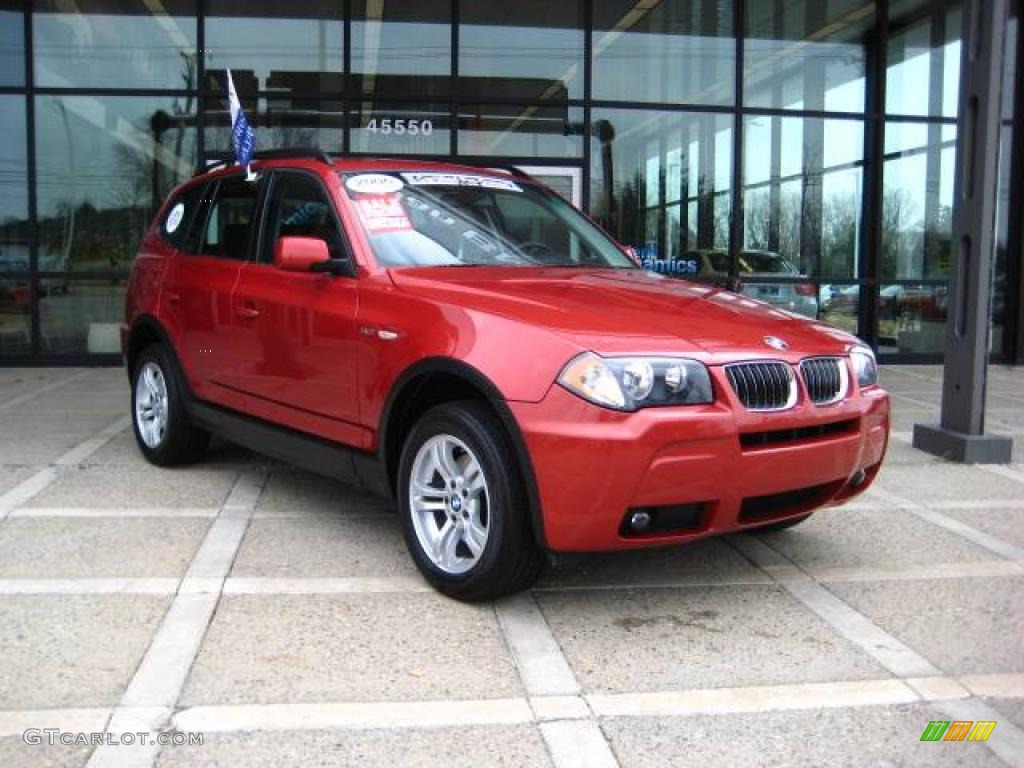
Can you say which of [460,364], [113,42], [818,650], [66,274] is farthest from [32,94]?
[818,650]

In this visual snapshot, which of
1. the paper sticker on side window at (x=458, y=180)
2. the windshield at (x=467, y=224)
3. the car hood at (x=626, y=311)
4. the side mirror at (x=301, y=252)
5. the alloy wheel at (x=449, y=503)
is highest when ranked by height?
the paper sticker on side window at (x=458, y=180)

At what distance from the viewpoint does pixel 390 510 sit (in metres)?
5.48

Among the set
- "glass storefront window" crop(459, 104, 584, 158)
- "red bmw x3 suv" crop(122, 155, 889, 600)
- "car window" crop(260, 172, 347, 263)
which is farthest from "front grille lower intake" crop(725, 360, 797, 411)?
"glass storefront window" crop(459, 104, 584, 158)

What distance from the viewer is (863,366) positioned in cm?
435

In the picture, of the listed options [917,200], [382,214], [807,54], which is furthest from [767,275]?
[382,214]

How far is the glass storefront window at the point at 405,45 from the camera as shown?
39.7ft

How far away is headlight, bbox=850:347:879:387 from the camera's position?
4.29 meters

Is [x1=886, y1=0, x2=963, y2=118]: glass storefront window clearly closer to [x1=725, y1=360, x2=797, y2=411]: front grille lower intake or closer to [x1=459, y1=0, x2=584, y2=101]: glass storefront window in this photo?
[x1=459, y1=0, x2=584, y2=101]: glass storefront window

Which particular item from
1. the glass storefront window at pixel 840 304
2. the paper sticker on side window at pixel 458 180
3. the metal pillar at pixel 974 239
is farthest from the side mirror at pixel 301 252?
the glass storefront window at pixel 840 304

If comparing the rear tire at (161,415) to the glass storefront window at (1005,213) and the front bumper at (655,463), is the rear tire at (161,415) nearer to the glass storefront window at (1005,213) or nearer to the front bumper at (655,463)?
the front bumper at (655,463)

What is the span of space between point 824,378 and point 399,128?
29.4 ft

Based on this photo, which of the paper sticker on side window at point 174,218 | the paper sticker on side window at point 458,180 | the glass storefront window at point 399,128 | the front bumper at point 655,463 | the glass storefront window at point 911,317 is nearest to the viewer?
the front bumper at point 655,463

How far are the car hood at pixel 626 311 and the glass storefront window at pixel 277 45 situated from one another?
26.7 feet

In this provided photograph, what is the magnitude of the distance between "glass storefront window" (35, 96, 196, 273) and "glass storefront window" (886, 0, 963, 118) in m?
8.53
